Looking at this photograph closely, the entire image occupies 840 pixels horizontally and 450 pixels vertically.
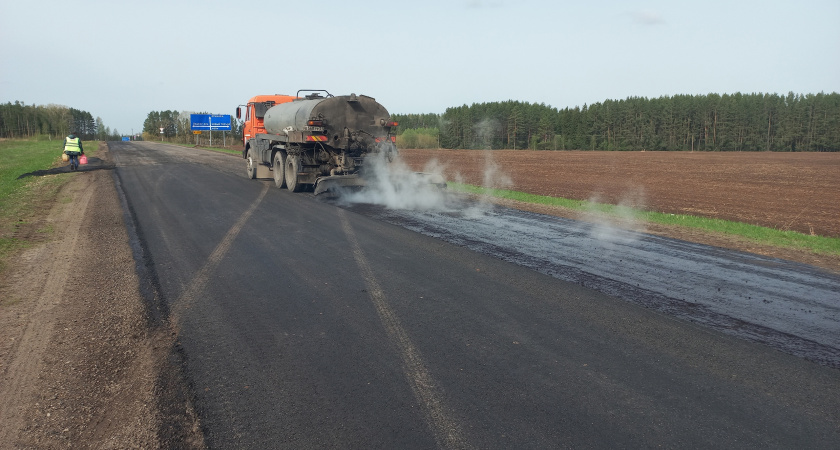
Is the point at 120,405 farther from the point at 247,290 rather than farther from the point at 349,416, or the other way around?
→ the point at 247,290

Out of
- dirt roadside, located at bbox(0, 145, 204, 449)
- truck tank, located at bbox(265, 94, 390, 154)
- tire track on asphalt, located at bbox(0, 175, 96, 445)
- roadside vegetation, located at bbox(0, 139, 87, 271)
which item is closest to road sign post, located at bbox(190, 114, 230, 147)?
roadside vegetation, located at bbox(0, 139, 87, 271)

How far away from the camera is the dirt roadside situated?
137 inches

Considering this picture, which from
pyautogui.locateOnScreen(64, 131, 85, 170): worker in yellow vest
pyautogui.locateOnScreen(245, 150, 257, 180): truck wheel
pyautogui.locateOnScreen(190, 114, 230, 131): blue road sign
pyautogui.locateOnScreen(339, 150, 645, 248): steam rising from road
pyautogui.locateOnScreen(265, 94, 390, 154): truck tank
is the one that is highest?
pyautogui.locateOnScreen(190, 114, 230, 131): blue road sign

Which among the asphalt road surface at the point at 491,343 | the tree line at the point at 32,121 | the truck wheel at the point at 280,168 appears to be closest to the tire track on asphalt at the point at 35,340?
the asphalt road surface at the point at 491,343

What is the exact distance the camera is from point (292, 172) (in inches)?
690

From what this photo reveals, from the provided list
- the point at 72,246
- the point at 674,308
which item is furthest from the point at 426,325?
the point at 72,246

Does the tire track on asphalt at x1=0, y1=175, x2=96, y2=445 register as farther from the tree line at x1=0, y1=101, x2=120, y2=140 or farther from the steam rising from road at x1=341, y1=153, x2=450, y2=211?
the tree line at x1=0, y1=101, x2=120, y2=140

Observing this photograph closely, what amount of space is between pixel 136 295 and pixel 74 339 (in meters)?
1.39

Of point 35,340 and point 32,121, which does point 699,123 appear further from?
point 32,121

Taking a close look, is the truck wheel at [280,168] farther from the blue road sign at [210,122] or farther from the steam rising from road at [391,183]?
the blue road sign at [210,122]

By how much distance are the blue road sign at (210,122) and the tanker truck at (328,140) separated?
139 ft

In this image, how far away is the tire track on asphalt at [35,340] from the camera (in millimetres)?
3711

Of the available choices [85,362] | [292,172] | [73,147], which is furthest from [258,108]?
[85,362]

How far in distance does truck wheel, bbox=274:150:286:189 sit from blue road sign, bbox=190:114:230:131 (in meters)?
42.4
